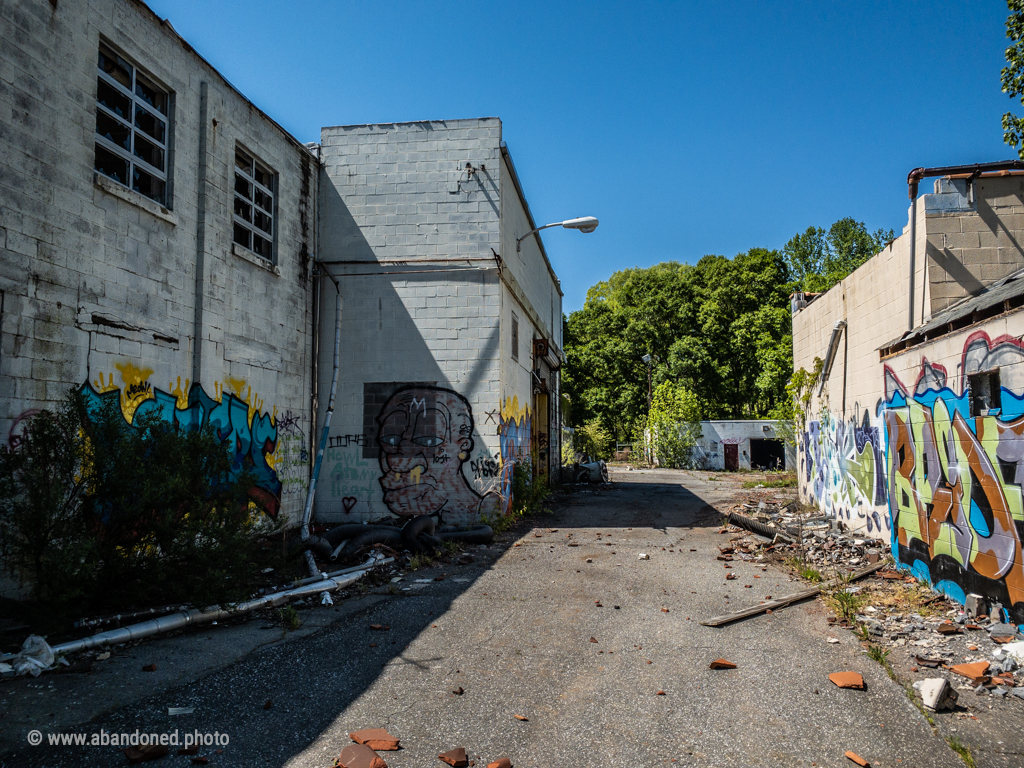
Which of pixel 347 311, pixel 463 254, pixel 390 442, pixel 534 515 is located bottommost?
pixel 534 515

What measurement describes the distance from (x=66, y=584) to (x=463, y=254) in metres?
8.19

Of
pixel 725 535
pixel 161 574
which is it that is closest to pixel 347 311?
pixel 161 574

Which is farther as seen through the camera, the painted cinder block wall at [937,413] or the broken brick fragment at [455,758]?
the painted cinder block wall at [937,413]

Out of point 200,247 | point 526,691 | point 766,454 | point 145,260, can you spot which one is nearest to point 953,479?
point 526,691

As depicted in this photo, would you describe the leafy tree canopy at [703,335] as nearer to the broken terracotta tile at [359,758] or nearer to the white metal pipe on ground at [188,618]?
the white metal pipe on ground at [188,618]

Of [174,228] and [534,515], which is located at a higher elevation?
[174,228]

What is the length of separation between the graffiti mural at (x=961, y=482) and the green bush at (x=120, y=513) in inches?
251

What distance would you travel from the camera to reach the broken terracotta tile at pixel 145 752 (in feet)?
10.4

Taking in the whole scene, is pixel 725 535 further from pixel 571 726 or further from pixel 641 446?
pixel 641 446

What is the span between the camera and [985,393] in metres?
5.30

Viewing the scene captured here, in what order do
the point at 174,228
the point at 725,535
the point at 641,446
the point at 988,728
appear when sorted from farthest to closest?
the point at 641,446, the point at 725,535, the point at 174,228, the point at 988,728

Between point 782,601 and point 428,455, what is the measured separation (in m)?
6.42

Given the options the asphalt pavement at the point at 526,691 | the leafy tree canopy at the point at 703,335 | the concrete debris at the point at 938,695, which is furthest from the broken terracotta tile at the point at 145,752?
the leafy tree canopy at the point at 703,335

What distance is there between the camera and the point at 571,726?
366 cm
